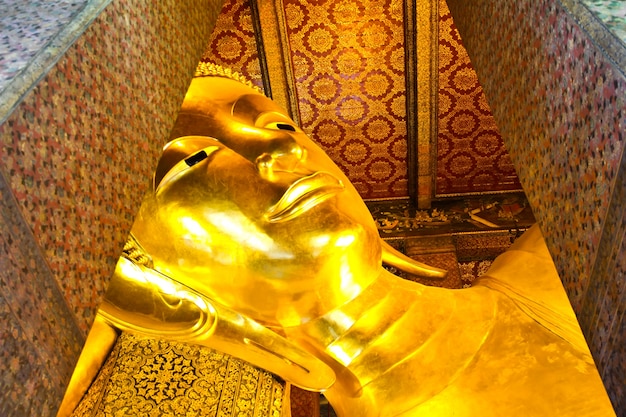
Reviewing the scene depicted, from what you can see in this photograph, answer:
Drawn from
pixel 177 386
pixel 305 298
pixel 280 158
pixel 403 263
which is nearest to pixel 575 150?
pixel 280 158

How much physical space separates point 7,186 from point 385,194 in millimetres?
3984

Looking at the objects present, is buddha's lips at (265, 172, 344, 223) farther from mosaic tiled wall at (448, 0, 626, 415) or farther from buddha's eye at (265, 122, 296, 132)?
mosaic tiled wall at (448, 0, 626, 415)

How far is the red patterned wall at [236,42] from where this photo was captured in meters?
3.86

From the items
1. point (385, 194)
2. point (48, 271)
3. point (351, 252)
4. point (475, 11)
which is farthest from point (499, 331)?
point (385, 194)

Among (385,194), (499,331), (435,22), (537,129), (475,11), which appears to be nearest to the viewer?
(537,129)

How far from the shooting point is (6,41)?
3.02 feet

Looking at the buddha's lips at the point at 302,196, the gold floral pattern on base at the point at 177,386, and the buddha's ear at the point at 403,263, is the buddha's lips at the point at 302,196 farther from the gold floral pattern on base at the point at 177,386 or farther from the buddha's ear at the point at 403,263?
the gold floral pattern on base at the point at 177,386

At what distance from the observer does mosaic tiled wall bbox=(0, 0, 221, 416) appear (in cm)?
75

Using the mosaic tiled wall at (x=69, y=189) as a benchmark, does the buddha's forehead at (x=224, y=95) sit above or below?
below

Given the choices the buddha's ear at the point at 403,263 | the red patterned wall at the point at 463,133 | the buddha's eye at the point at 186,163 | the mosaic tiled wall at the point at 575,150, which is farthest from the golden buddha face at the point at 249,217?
the red patterned wall at the point at 463,133

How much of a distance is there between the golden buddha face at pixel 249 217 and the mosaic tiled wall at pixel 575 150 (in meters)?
0.89

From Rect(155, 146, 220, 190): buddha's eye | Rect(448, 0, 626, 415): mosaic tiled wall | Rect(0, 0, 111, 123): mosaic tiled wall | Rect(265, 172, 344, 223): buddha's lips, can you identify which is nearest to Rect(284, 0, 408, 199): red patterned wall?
Rect(265, 172, 344, 223): buddha's lips

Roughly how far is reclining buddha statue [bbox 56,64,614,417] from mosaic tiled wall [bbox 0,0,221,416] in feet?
2.48

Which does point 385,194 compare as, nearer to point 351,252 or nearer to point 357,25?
point 357,25
